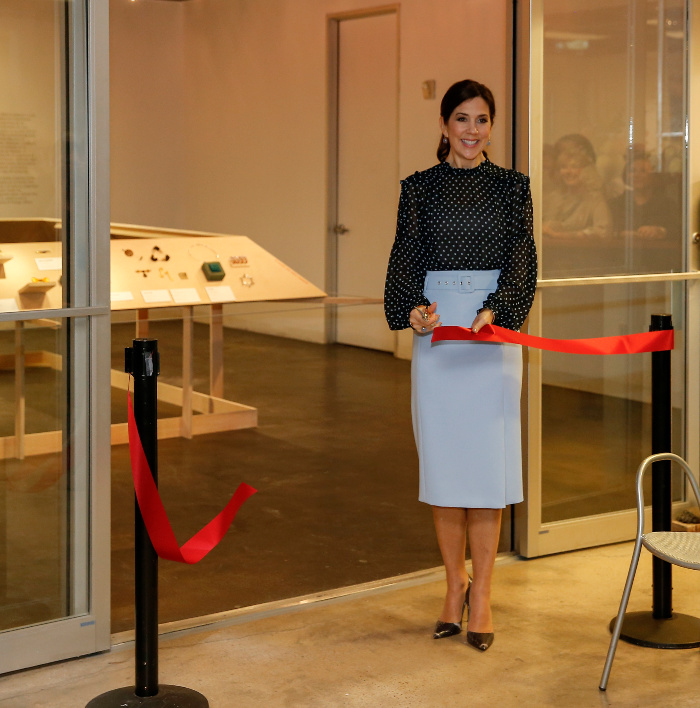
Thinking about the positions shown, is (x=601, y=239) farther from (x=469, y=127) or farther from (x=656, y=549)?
(x=656, y=549)

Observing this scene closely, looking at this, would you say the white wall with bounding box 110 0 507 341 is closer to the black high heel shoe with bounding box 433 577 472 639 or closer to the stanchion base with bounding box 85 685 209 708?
the black high heel shoe with bounding box 433 577 472 639

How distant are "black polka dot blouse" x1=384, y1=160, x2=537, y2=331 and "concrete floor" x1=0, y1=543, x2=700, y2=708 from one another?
992 mm

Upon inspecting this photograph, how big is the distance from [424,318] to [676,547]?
94cm

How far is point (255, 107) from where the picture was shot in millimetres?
11273

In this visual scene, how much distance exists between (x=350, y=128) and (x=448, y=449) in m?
7.11

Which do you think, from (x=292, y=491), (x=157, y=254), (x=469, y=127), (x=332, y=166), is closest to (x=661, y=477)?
(x=469, y=127)

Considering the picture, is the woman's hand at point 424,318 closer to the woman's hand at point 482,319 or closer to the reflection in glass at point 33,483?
the woman's hand at point 482,319

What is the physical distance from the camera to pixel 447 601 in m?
3.48

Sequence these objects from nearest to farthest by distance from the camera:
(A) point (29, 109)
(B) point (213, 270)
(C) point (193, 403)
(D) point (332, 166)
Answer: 1. (A) point (29, 109)
2. (B) point (213, 270)
3. (C) point (193, 403)
4. (D) point (332, 166)

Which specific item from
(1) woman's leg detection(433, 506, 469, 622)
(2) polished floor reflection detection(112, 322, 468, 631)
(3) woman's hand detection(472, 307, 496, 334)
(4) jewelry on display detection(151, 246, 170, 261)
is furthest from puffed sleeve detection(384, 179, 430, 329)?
(4) jewelry on display detection(151, 246, 170, 261)

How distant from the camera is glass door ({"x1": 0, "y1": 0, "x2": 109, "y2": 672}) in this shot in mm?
3119

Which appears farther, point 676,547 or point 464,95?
point 464,95

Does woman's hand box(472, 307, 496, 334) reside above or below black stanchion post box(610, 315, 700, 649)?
above

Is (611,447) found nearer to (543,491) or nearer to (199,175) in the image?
(543,491)
